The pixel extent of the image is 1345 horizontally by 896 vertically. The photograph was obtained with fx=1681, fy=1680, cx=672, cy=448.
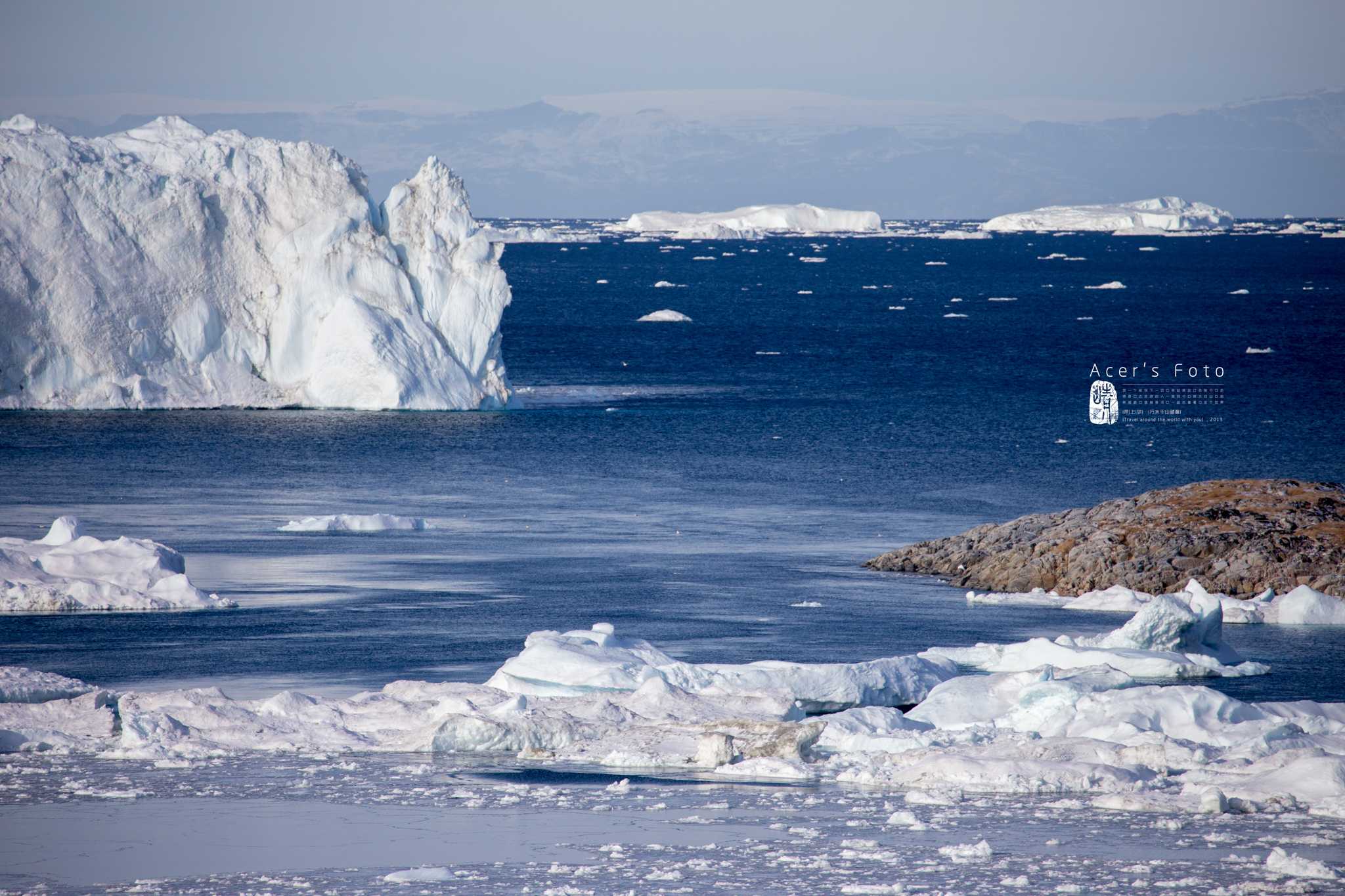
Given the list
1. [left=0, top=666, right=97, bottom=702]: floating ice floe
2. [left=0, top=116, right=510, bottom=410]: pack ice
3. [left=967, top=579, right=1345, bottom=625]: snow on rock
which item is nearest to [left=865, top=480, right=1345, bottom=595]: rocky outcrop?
[left=967, top=579, right=1345, bottom=625]: snow on rock

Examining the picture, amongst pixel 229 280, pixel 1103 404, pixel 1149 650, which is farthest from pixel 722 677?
pixel 1103 404

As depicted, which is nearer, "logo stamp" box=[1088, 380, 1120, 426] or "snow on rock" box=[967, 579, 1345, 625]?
"snow on rock" box=[967, 579, 1345, 625]

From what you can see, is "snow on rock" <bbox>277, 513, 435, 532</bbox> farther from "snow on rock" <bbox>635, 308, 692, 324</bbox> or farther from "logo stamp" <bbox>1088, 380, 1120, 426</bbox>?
"snow on rock" <bbox>635, 308, 692, 324</bbox>

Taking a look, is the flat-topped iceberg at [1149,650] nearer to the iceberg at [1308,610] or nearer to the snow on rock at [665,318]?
the iceberg at [1308,610]

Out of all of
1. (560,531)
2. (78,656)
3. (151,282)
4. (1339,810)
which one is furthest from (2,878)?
(151,282)

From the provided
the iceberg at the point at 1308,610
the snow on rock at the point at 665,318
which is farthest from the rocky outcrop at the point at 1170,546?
the snow on rock at the point at 665,318

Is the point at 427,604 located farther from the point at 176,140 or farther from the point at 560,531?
the point at 176,140
